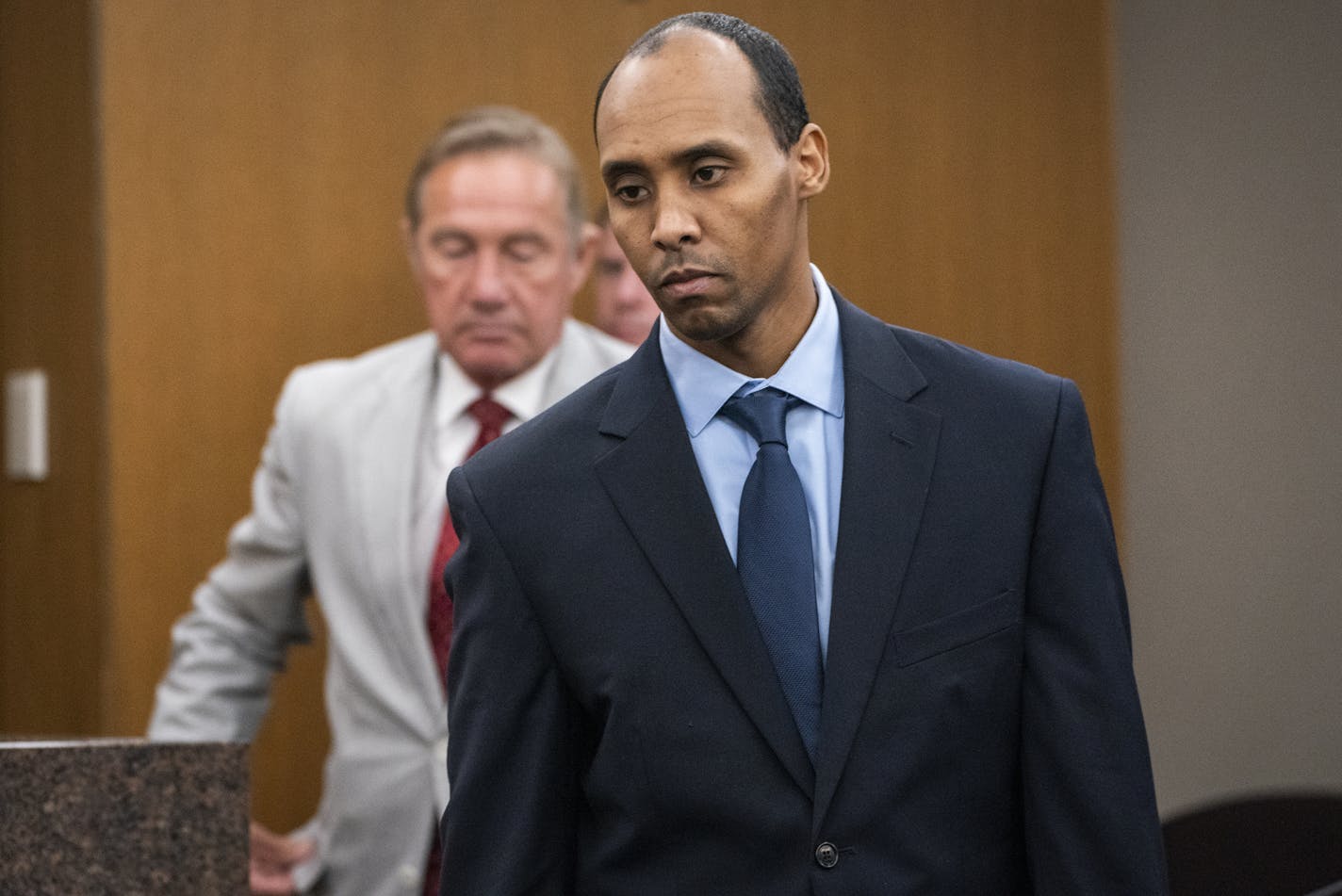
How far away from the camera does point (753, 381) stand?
1.50 m

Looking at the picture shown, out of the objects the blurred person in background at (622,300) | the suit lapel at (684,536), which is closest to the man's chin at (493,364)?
the blurred person in background at (622,300)

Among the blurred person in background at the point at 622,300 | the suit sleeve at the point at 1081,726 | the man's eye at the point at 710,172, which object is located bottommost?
the suit sleeve at the point at 1081,726

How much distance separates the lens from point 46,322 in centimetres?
322

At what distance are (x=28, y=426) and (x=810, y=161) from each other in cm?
220

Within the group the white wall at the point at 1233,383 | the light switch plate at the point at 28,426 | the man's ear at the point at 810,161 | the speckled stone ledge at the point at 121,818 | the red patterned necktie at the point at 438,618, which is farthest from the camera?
the white wall at the point at 1233,383

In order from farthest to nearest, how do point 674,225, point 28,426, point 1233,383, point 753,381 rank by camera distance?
point 1233,383, point 28,426, point 753,381, point 674,225

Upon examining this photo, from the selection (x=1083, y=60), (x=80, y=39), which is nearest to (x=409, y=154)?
(x=80, y=39)

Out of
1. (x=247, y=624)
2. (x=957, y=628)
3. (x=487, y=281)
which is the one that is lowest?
(x=247, y=624)

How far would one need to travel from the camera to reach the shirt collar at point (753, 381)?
151cm

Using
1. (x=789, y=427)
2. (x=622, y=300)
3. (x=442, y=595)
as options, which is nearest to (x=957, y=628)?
(x=789, y=427)

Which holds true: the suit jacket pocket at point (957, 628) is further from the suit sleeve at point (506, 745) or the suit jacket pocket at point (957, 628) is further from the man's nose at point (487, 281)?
the man's nose at point (487, 281)

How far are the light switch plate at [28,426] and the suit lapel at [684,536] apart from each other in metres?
2.03

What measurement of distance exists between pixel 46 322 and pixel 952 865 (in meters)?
2.37

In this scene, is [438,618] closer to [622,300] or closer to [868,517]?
[622,300]
